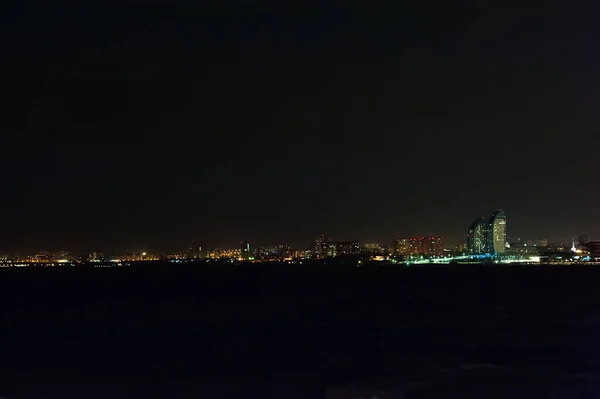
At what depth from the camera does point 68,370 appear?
32188mm

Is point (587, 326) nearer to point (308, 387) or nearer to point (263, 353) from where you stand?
point (263, 353)

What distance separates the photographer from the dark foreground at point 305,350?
26.9 metres

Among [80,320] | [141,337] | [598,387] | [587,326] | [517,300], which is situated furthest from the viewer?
[517,300]

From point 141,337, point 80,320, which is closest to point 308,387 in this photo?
point 141,337

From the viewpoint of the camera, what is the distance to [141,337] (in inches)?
1762

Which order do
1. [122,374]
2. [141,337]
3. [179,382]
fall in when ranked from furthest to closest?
[141,337] → [122,374] → [179,382]

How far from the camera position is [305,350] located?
37.2m

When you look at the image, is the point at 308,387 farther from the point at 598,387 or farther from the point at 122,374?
the point at 598,387

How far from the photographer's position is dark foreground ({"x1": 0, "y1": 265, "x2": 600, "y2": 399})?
88.3ft

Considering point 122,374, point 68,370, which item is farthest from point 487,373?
point 68,370

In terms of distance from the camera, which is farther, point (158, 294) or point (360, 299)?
point (158, 294)

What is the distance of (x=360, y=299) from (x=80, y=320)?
29.9 metres

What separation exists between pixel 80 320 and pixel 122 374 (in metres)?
29.1

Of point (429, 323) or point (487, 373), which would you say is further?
point (429, 323)
